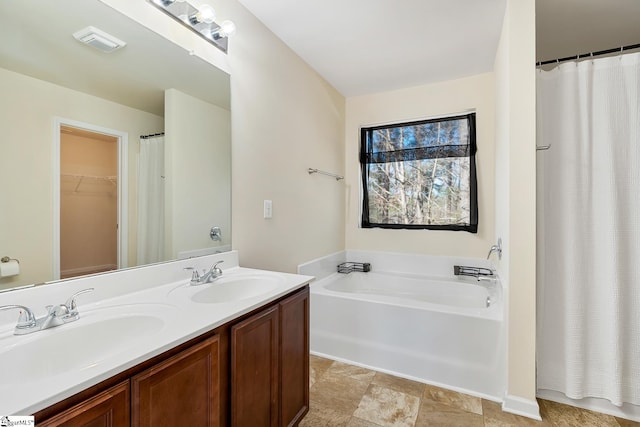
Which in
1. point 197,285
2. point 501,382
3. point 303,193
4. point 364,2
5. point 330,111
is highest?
point 364,2

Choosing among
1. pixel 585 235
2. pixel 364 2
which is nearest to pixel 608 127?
pixel 585 235

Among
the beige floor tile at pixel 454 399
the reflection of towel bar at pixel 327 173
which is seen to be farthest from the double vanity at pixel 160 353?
the reflection of towel bar at pixel 327 173

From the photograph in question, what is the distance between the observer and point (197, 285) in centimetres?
137

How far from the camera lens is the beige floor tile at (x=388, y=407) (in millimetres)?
1606

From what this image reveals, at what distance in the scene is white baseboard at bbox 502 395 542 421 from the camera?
1623mm

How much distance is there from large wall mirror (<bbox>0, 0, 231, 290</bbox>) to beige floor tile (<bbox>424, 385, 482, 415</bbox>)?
159cm

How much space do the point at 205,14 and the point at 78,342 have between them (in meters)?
1.52

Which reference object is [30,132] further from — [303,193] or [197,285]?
[303,193]

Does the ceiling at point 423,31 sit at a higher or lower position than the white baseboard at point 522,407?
higher

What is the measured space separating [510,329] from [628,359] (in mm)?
648

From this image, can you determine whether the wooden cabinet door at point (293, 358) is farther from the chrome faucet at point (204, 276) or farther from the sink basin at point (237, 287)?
the chrome faucet at point (204, 276)

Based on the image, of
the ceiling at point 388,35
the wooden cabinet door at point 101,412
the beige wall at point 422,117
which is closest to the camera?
the wooden cabinet door at point 101,412

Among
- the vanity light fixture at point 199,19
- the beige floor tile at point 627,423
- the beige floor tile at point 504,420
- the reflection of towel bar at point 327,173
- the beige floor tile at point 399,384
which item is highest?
the vanity light fixture at point 199,19

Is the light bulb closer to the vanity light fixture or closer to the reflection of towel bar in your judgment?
the vanity light fixture
